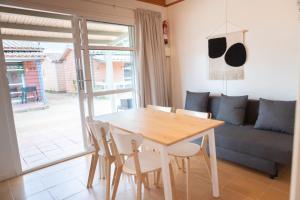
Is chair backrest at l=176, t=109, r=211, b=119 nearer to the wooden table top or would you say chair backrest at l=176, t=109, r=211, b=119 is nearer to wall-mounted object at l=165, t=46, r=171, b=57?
the wooden table top

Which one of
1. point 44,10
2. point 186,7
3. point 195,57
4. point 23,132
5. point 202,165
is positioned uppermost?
point 186,7

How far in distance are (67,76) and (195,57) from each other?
2.24m

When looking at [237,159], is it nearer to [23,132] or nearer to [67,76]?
[67,76]

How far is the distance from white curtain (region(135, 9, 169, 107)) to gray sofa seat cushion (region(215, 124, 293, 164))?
1.46 meters

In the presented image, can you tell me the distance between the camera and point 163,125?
1.89 m

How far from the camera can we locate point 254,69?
9.81ft

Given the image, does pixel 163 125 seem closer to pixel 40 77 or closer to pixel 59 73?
pixel 40 77

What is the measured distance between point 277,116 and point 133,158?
1865 mm

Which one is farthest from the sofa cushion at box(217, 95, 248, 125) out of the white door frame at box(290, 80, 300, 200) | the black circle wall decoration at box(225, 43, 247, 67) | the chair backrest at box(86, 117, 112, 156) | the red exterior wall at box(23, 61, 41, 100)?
the red exterior wall at box(23, 61, 41, 100)

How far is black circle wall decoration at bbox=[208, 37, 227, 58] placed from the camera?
3.25 m

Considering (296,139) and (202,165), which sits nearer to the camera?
(296,139)

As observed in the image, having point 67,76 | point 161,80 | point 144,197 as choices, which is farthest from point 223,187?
point 67,76

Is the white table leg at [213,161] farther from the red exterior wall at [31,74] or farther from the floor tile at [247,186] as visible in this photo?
the red exterior wall at [31,74]

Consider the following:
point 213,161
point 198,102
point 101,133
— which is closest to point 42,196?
point 101,133
